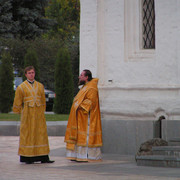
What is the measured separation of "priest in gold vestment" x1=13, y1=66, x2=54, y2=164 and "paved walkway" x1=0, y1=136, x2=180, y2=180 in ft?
0.99

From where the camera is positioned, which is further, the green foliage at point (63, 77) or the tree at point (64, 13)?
the tree at point (64, 13)

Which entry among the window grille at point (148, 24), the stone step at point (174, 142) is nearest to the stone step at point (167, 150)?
the stone step at point (174, 142)

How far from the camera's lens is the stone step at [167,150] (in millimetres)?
9898

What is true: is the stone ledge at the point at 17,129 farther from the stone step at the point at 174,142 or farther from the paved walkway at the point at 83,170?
the stone step at the point at 174,142

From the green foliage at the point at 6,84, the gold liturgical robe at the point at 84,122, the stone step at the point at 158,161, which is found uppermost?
the green foliage at the point at 6,84

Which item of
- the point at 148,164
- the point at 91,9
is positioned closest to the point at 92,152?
the point at 148,164

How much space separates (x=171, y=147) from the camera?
395 inches

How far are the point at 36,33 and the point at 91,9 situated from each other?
3152cm

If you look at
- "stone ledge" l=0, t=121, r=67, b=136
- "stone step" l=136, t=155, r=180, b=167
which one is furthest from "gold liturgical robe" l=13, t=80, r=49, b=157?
"stone ledge" l=0, t=121, r=67, b=136

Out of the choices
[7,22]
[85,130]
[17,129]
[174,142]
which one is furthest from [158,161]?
[7,22]

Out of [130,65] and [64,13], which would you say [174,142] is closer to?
[130,65]

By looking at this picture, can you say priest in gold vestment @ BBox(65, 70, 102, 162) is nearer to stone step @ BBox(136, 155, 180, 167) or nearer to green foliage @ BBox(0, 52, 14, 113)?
stone step @ BBox(136, 155, 180, 167)

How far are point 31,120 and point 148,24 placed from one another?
3.38 meters

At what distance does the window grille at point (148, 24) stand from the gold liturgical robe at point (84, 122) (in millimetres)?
1984
